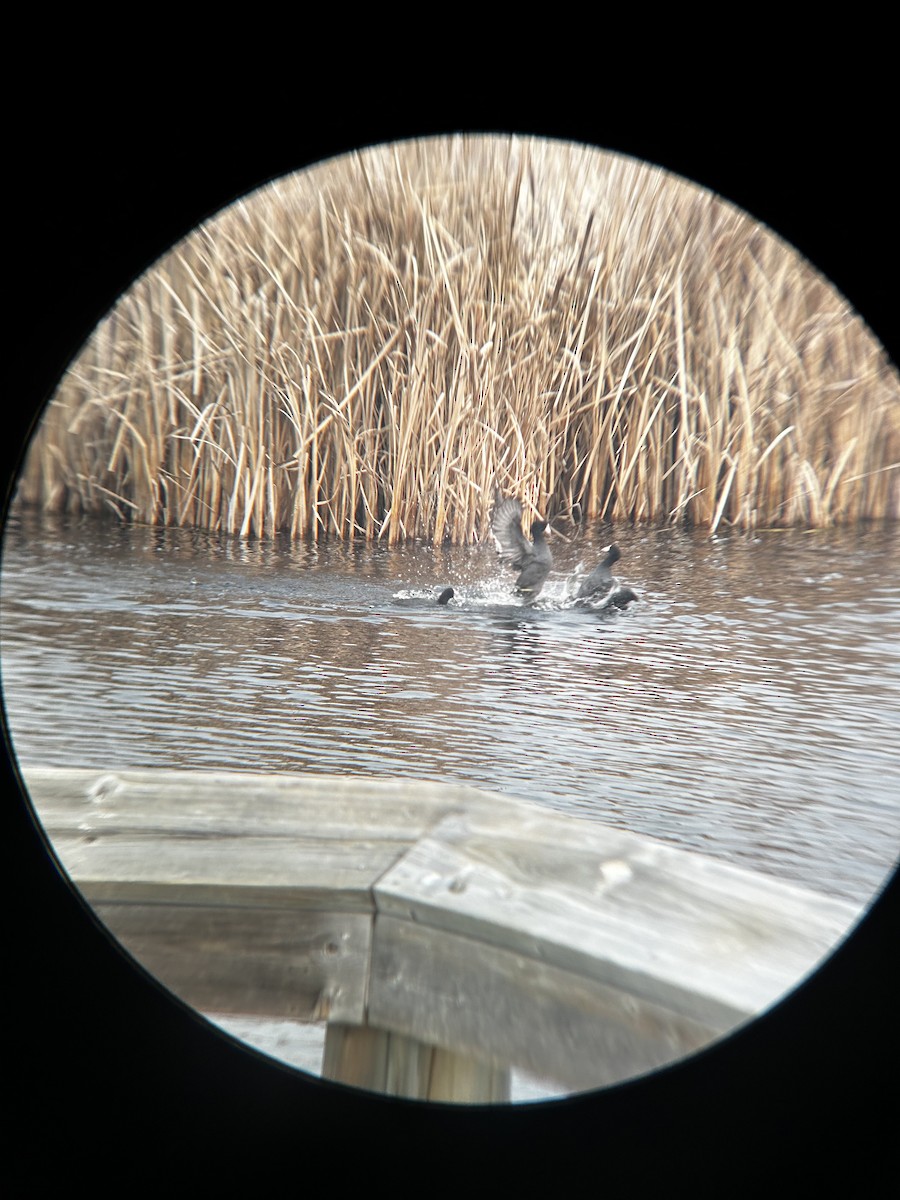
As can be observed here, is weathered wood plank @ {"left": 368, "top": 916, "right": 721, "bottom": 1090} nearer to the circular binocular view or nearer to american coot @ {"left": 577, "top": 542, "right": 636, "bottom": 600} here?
Answer: the circular binocular view

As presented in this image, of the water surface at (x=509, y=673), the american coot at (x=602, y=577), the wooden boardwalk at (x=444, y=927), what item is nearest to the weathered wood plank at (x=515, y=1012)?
the wooden boardwalk at (x=444, y=927)

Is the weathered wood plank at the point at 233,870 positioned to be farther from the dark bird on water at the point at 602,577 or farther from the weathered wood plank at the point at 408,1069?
the dark bird on water at the point at 602,577

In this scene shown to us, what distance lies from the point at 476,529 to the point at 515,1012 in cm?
51

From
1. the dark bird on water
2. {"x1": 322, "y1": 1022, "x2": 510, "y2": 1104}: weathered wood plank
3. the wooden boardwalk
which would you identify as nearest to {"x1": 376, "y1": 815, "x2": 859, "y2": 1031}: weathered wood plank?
the wooden boardwalk

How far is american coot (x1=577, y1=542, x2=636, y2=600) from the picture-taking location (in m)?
0.95

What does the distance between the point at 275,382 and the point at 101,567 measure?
292mm

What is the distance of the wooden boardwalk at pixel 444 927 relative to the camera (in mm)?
598

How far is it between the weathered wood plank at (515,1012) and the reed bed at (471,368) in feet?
1.56

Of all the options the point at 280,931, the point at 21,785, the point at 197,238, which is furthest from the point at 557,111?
the point at 197,238

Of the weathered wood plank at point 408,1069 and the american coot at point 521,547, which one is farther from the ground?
the american coot at point 521,547

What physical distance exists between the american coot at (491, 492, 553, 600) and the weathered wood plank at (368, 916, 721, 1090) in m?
0.41

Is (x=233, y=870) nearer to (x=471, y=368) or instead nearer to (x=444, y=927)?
(x=444, y=927)

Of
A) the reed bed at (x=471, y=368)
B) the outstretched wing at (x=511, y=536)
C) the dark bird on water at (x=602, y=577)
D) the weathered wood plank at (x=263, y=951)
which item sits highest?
the reed bed at (x=471, y=368)

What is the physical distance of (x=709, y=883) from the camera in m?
0.67
